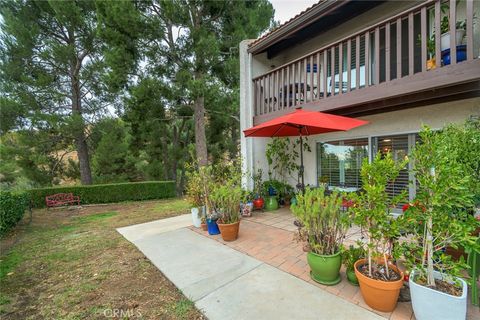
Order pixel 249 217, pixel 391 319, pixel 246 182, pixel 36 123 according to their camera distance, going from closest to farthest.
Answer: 1. pixel 391 319
2. pixel 249 217
3. pixel 246 182
4. pixel 36 123

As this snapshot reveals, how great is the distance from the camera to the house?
11.4 feet

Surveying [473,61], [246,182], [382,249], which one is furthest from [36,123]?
[473,61]

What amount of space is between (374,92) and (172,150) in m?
14.6

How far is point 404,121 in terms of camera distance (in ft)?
16.1

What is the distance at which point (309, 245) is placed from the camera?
2820mm

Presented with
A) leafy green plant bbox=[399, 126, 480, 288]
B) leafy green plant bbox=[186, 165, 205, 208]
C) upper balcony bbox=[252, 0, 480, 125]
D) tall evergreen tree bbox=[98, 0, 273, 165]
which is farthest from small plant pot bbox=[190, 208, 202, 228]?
tall evergreen tree bbox=[98, 0, 273, 165]

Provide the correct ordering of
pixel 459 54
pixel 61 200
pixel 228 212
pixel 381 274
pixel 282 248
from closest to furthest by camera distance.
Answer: pixel 381 274 → pixel 459 54 → pixel 282 248 → pixel 228 212 → pixel 61 200

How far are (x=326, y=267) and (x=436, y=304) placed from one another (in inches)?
39.5

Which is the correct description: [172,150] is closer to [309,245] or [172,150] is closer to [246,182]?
[246,182]

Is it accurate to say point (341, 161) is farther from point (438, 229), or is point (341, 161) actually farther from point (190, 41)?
point (190, 41)

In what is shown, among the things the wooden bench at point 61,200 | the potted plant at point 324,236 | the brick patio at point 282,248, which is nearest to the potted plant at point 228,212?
the brick patio at point 282,248

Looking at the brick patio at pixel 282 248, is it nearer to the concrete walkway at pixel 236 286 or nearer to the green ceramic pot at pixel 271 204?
the concrete walkway at pixel 236 286

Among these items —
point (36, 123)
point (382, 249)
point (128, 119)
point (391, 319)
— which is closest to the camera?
point (391, 319)

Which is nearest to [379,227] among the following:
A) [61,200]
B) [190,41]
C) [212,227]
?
[212,227]
